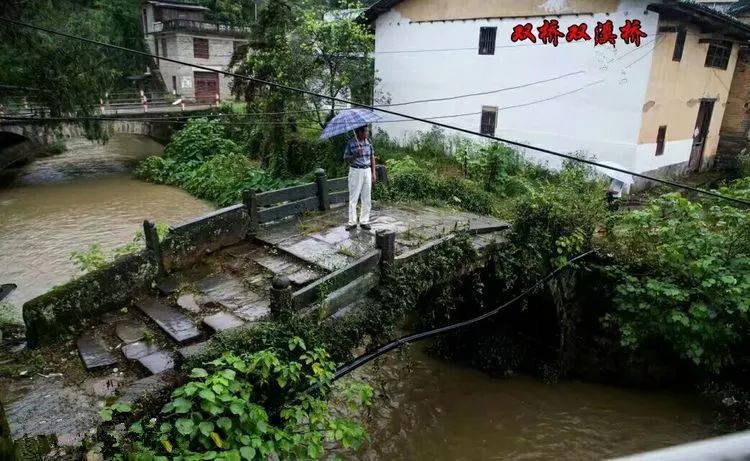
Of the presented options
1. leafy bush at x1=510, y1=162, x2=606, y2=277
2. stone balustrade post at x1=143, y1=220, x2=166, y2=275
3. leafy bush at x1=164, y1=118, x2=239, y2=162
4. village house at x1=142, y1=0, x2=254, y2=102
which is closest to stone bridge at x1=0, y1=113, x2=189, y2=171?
leafy bush at x1=164, y1=118, x2=239, y2=162

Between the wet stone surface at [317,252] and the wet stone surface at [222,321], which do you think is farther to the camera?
the wet stone surface at [317,252]

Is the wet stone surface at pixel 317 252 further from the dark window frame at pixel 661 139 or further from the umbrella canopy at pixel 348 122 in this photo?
the dark window frame at pixel 661 139

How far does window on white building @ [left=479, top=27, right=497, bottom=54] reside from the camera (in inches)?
703

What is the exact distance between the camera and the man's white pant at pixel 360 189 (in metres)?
8.66

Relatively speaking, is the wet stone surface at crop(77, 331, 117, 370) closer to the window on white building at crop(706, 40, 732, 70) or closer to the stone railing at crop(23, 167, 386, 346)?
the stone railing at crop(23, 167, 386, 346)

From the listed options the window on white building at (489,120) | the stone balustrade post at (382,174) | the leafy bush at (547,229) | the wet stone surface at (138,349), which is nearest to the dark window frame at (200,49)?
the window on white building at (489,120)

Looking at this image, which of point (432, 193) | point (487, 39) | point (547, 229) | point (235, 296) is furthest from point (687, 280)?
point (487, 39)

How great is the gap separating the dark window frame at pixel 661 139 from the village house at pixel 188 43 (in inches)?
1187

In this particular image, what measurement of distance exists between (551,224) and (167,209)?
16.0 m

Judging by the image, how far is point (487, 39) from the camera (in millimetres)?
18062

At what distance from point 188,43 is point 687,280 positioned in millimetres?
37856

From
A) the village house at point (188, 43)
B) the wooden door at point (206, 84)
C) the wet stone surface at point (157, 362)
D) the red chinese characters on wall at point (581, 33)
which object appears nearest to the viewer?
the wet stone surface at point (157, 362)

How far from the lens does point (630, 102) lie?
15031mm

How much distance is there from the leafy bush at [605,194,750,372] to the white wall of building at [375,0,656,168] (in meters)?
6.91
